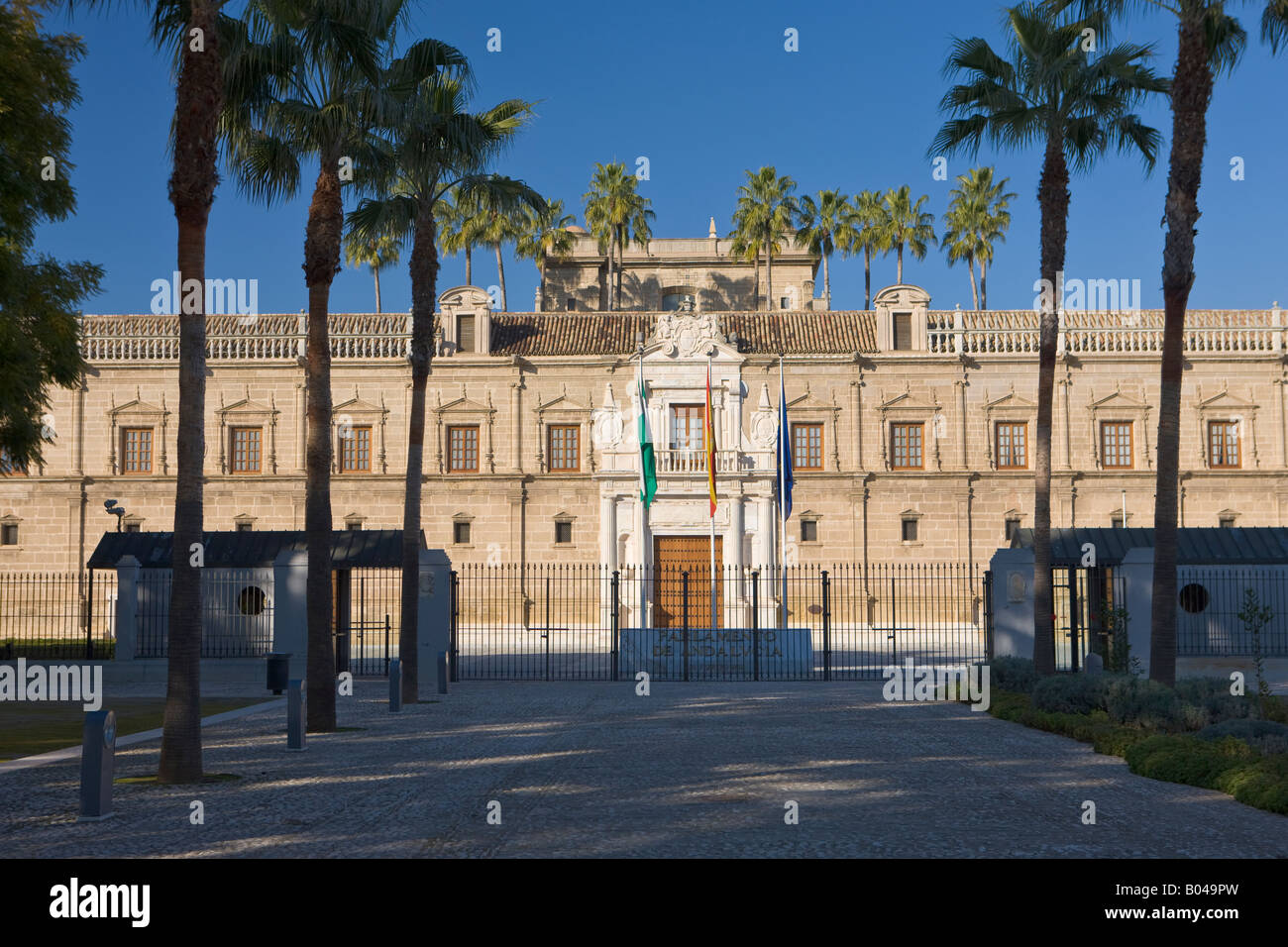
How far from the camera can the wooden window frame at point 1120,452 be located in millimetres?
42188

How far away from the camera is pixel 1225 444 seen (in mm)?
42156

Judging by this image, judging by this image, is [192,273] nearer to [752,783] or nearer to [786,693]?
[752,783]

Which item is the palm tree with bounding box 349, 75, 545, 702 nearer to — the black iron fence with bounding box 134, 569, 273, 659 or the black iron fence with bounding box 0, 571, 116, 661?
the black iron fence with bounding box 134, 569, 273, 659

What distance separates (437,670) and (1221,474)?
104ft

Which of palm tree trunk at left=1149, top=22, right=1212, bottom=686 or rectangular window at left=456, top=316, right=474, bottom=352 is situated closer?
palm tree trunk at left=1149, top=22, right=1212, bottom=686

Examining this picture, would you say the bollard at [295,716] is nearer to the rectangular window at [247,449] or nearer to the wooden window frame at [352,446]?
the wooden window frame at [352,446]

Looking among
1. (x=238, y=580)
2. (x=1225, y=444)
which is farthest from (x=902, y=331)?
(x=238, y=580)

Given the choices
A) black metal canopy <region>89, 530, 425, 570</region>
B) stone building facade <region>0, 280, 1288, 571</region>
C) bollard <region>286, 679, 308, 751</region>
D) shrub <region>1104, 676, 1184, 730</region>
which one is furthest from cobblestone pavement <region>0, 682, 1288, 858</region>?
stone building facade <region>0, 280, 1288, 571</region>

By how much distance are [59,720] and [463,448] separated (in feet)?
90.7

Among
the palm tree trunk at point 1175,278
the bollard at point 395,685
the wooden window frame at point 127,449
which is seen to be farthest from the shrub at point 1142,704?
the wooden window frame at point 127,449

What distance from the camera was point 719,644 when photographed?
25672mm

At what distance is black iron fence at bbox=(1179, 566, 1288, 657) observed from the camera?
74.7ft

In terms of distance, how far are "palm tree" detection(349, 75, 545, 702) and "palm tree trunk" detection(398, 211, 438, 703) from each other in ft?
0.05

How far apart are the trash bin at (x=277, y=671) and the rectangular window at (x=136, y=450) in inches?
1024
